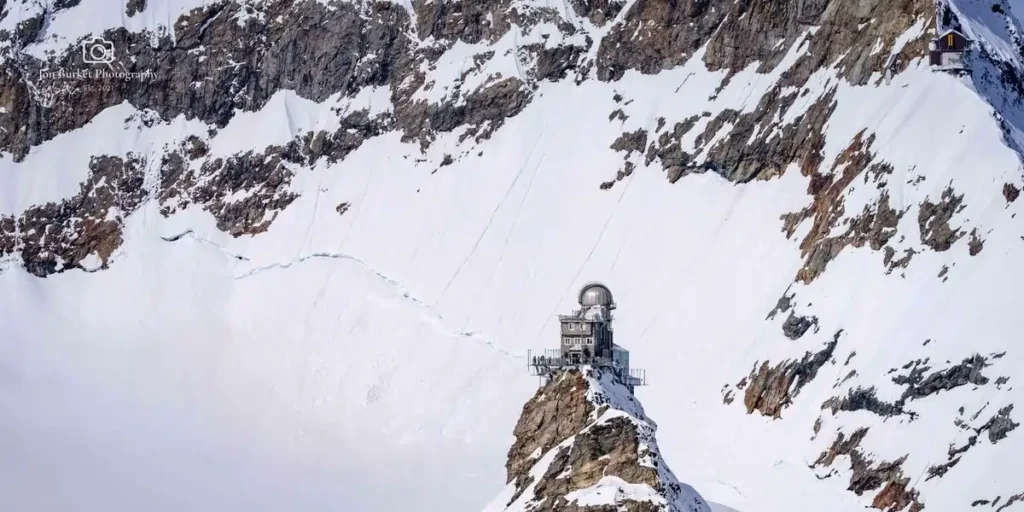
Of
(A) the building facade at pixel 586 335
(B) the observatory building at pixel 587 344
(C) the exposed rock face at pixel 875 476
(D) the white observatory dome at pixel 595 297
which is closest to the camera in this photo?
(B) the observatory building at pixel 587 344

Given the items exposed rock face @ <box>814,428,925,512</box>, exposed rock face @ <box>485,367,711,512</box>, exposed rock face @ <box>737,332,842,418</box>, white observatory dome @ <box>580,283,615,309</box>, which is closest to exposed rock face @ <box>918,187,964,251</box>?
exposed rock face @ <box>737,332,842,418</box>

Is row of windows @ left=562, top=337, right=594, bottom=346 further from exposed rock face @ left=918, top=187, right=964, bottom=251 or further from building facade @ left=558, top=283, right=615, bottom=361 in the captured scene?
exposed rock face @ left=918, top=187, right=964, bottom=251

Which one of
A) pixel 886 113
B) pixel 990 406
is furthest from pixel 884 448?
pixel 886 113

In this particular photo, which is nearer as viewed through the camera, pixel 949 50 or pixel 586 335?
pixel 586 335

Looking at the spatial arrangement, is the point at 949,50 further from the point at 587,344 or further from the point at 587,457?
the point at 587,457

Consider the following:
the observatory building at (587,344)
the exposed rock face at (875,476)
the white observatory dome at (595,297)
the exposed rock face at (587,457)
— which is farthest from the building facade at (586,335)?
the exposed rock face at (875,476)

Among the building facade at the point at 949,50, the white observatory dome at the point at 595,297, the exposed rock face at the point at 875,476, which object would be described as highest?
the building facade at the point at 949,50

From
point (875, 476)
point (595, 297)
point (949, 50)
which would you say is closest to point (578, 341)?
point (595, 297)

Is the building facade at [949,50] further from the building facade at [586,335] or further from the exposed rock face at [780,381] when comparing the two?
the building facade at [586,335]
